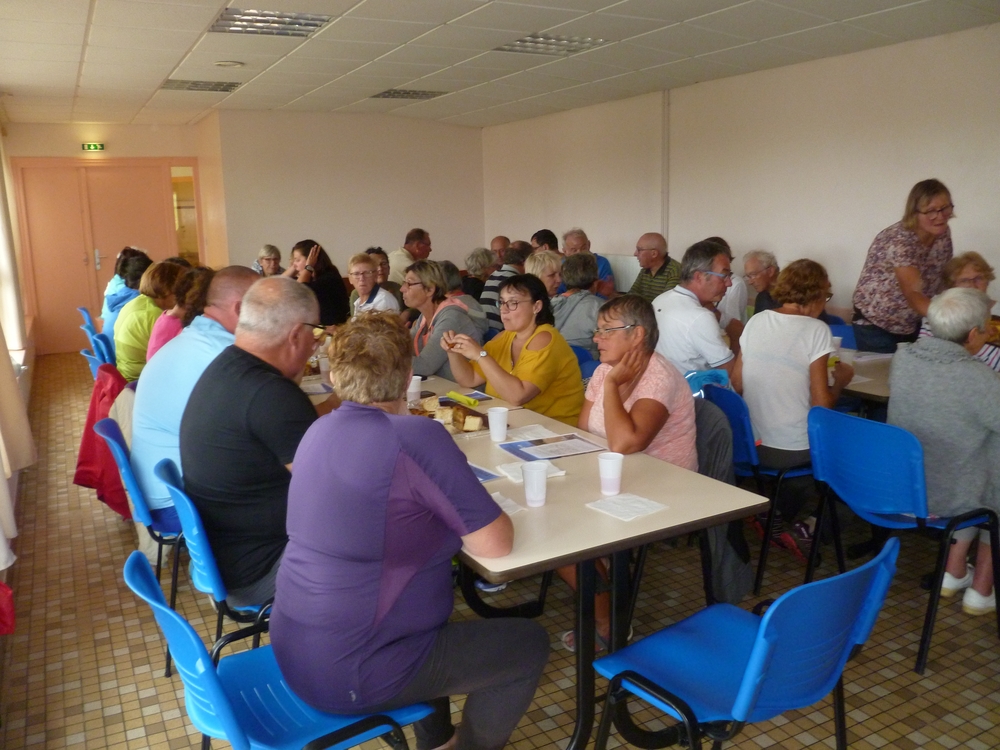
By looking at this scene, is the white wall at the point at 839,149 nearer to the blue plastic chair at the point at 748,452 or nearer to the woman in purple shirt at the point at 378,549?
the blue plastic chair at the point at 748,452

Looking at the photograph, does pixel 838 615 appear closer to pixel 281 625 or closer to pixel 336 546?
pixel 336 546

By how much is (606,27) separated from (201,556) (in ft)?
15.4

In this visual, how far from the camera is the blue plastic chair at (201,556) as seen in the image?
2168mm

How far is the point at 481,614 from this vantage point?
3.10 metres

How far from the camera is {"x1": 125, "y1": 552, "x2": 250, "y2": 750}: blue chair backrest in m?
1.47

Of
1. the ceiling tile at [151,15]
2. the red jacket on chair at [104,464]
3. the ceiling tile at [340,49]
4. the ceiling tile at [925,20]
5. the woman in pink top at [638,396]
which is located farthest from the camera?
the ceiling tile at [340,49]

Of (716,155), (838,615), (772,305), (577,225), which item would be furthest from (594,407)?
(577,225)

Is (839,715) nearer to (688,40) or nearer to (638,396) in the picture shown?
(638,396)

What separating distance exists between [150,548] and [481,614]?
1.48m

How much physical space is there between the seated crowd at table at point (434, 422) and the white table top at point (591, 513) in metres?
0.09

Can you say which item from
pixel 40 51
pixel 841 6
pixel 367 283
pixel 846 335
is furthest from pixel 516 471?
pixel 40 51

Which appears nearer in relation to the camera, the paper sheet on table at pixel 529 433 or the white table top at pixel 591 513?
the white table top at pixel 591 513

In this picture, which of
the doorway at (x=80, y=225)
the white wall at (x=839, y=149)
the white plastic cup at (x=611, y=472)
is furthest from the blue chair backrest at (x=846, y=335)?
the doorway at (x=80, y=225)

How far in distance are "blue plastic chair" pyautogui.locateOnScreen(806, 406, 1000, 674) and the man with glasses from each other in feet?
6.20
